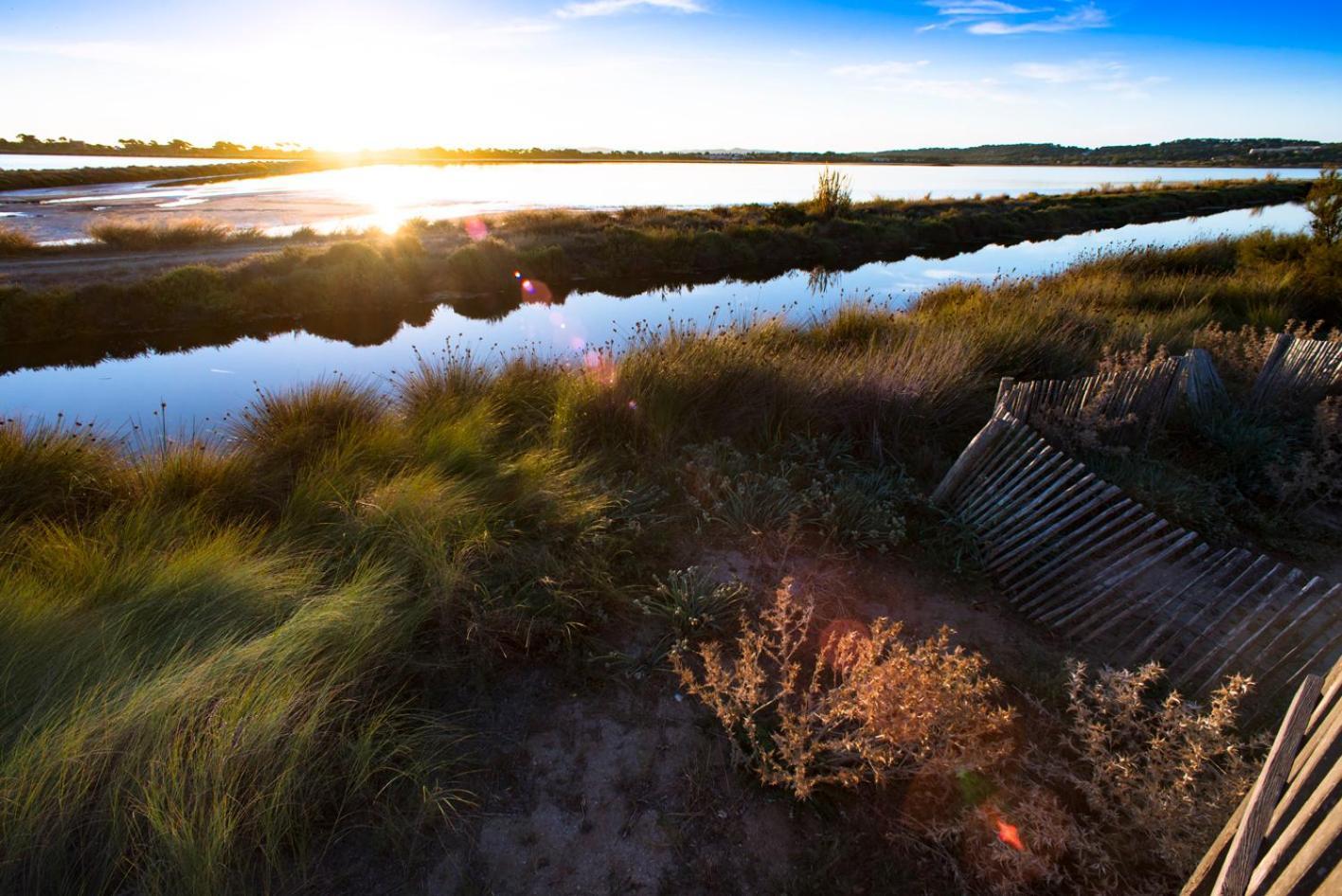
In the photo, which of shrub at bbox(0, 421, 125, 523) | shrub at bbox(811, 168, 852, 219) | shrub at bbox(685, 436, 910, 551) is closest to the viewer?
shrub at bbox(0, 421, 125, 523)

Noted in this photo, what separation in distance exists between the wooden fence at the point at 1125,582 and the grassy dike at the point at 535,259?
11392 millimetres

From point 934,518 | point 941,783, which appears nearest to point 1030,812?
point 941,783

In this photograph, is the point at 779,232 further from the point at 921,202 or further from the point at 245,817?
the point at 245,817

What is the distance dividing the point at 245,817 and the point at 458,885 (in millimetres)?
775

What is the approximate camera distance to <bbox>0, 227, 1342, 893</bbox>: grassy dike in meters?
2.08

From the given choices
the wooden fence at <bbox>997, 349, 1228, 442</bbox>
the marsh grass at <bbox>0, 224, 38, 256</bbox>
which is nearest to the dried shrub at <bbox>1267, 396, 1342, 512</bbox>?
the wooden fence at <bbox>997, 349, 1228, 442</bbox>

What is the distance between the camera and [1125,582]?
3.43 meters

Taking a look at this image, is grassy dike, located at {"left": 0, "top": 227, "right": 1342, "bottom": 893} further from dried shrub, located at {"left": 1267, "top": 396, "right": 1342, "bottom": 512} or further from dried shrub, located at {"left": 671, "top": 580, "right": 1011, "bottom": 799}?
dried shrub, located at {"left": 671, "top": 580, "right": 1011, "bottom": 799}

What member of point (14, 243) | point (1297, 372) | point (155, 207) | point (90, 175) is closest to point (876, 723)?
point (1297, 372)

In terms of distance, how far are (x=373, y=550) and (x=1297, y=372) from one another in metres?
8.56

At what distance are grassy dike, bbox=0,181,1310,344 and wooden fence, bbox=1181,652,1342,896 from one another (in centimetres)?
1333

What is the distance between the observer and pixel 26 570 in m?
3.04

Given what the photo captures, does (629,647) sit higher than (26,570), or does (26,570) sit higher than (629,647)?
(26,570)

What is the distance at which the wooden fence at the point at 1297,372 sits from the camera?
6.03m
